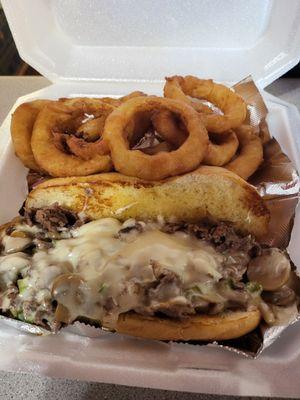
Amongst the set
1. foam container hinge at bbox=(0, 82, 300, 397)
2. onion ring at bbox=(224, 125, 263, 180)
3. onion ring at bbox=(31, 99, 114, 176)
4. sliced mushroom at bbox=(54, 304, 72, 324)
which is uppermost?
onion ring at bbox=(31, 99, 114, 176)

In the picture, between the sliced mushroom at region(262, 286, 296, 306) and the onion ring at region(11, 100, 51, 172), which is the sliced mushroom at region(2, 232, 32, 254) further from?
the sliced mushroom at region(262, 286, 296, 306)

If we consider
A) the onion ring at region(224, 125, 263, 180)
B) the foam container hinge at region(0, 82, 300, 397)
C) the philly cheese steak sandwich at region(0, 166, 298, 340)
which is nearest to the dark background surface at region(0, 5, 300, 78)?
the onion ring at region(224, 125, 263, 180)

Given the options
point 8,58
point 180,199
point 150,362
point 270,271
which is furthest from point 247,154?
point 8,58

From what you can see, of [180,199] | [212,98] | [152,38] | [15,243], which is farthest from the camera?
[152,38]

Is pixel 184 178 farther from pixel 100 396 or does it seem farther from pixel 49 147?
pixel 100 396

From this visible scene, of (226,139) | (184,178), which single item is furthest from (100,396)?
(226,139)

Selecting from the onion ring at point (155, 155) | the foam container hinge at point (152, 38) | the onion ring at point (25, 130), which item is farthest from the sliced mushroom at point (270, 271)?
the foam container hinge at point (152, 38)

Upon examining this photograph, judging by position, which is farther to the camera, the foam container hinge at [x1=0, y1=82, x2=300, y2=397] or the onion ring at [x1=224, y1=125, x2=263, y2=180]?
the onion ring at [x1=224, y1=125, x2=263, y2=180]

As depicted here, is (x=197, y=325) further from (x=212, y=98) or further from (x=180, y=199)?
(x=212, y=98)
